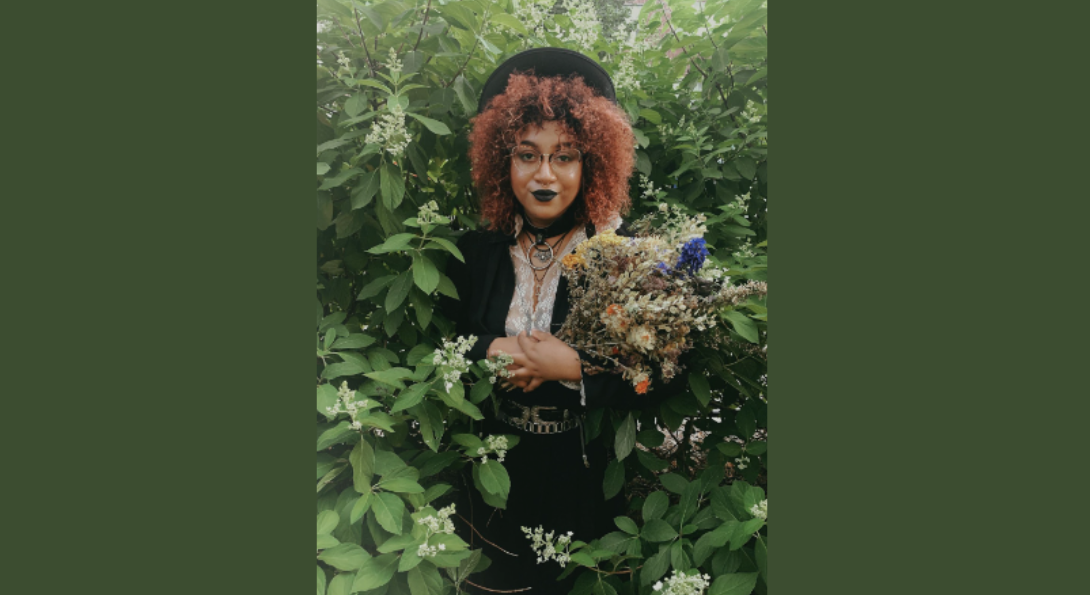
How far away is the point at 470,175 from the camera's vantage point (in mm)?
1963

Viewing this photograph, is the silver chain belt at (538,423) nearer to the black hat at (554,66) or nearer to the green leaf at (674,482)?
the green leaf at (674,482)

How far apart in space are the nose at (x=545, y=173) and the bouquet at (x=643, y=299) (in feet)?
0.71

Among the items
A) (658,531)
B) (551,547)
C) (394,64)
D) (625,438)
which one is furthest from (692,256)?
(394,64)

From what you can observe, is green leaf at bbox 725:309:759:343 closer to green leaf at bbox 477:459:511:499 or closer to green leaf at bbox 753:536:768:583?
green leaf at bbox 753:536:768:583

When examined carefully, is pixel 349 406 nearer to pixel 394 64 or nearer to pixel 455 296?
pixel 455 296

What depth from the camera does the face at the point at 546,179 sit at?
66.0 inches

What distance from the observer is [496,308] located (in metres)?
1.79

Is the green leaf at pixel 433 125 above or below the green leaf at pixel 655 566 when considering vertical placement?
above

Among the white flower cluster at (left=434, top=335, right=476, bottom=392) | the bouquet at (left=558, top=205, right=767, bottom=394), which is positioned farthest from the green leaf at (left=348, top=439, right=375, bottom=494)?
the bouquet at (left=558, top=205, right=767, bottom=394)

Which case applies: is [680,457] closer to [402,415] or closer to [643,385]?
[643,385]

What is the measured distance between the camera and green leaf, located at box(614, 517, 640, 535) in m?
1.72

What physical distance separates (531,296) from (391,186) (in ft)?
1.69

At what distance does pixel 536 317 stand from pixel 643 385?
1.25ft

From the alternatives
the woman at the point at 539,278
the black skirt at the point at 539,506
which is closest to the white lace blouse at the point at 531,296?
the woman at the point at 539,278
